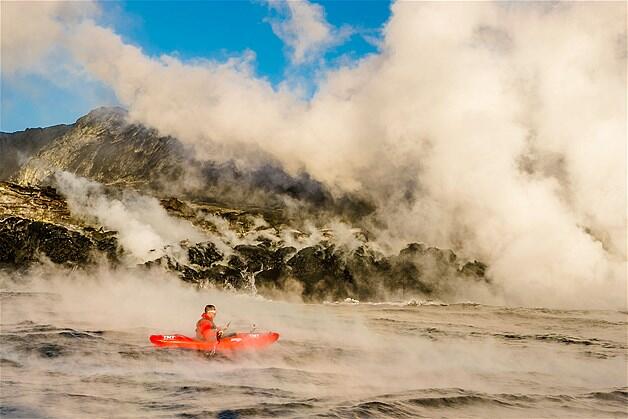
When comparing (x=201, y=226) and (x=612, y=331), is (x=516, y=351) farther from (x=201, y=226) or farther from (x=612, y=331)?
(x=201, y=226)

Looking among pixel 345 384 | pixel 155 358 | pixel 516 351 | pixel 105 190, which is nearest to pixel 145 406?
pixel 345 384

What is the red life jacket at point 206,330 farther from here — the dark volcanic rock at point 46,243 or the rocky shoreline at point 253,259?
the dark volcanic rock at point 46,243

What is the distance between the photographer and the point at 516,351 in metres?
46.2

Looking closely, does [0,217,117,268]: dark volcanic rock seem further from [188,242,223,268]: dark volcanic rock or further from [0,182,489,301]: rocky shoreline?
[188,242,223,268]: dark volcanic rock

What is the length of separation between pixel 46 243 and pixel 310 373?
11925 centimetres

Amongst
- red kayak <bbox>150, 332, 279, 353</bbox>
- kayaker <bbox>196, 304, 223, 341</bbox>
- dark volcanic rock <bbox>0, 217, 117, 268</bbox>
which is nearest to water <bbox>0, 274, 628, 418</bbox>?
red kayak <bbox>150, 332, 279, 353</bbox>

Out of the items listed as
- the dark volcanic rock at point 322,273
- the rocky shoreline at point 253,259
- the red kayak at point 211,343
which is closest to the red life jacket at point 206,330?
the red kayak at point 211,343

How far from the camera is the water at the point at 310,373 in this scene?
23891mm

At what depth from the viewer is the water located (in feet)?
78.4

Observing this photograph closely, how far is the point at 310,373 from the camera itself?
104 feet

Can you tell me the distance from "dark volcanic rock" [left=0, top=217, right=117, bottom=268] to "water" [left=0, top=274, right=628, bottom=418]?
7782 cm

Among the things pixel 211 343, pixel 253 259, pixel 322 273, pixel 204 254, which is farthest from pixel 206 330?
pixel 204 254

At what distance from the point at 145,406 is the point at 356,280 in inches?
4499

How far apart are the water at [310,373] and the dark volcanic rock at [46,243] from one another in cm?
7782
